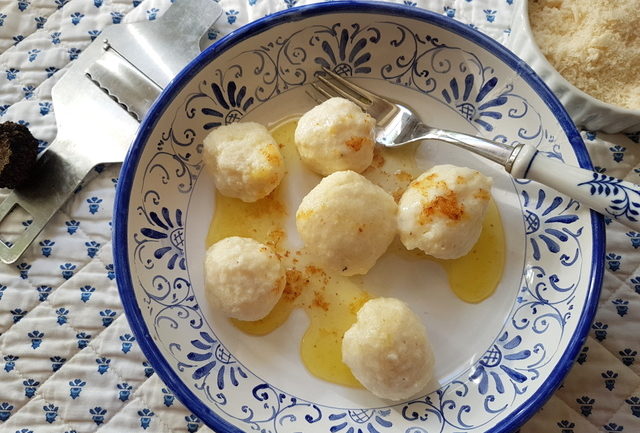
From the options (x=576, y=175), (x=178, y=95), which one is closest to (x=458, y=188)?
(x=576, y=175)

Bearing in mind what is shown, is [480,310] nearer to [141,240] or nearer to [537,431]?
[537,431]

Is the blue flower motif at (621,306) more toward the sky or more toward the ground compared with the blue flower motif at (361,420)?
more toward the sky

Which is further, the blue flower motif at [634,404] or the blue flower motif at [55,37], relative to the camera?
the blue flower motif at [55,37]

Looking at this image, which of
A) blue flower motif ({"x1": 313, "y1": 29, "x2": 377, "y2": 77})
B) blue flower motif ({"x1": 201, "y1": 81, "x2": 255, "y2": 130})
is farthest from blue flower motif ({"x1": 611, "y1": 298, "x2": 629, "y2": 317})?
blue flower motif ({"x1": 201, "y1": 81, "x2": 255, "y2": 130})

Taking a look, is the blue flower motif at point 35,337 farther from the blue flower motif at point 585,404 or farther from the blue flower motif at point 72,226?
the blue flower motif at point 585,404

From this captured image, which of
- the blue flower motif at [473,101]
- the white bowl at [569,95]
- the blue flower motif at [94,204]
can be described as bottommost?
the blue flower motif at [94,204]

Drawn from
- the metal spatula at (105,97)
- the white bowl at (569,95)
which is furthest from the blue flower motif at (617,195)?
the metal spatula at (105,97)

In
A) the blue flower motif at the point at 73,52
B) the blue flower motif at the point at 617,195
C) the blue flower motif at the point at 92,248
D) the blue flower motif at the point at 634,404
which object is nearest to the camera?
the blue flower motif at the point at 617,195
